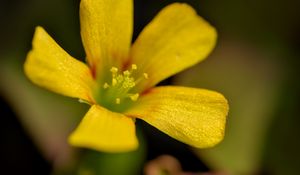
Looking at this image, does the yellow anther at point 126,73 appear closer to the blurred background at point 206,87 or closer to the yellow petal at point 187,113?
the yellow petal at point 187,113

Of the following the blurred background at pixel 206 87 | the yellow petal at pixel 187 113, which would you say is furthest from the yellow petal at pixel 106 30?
the blurred background at pixel 206 87

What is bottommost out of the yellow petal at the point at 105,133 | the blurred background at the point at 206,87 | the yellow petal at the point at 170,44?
the blurred background at the point at 206,87

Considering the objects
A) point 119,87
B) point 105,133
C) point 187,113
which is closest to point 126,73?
point 119,87

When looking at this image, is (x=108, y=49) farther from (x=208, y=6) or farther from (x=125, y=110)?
(x=208, y=6)

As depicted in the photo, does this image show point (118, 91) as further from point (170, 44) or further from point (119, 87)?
point (170, 44)

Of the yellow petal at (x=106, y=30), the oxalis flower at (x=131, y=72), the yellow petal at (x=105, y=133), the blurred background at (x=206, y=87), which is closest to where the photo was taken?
the yellow petal at (x=105, y=133)

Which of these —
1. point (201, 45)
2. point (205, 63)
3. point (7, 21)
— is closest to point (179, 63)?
point (201, 45)

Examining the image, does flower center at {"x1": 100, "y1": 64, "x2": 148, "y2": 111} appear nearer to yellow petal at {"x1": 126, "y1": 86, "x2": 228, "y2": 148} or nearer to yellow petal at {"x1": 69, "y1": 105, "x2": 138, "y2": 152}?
yellow petal at {"x1": 126, "y1": 86, "x2": 228, "y2": 148}
